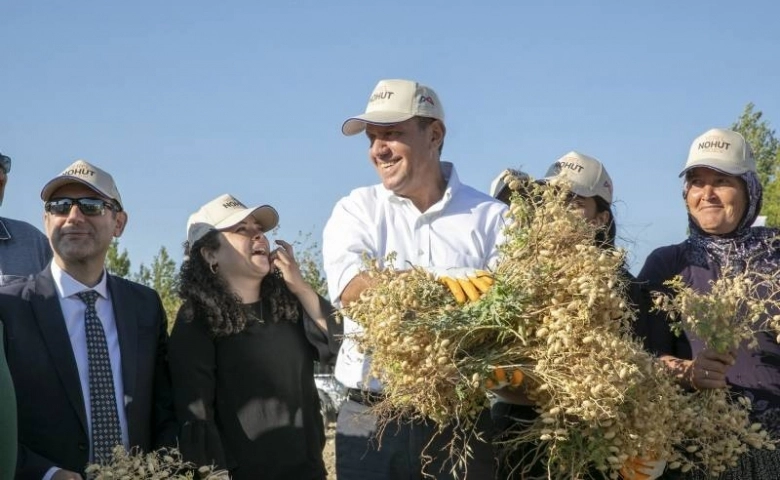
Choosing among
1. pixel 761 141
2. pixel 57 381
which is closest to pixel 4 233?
pixel 57 381

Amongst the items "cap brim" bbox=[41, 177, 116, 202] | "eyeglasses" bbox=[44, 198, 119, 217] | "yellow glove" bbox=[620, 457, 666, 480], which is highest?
"cap brim" bbox=[41, 177, 116, 202]

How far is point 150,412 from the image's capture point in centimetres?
514

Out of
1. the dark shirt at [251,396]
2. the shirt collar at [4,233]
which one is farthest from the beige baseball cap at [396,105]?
the shirt collar at [4,233]

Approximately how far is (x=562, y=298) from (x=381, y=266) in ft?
3.41

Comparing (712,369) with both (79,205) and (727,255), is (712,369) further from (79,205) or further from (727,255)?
(79,205)

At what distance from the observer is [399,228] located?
4.98 m

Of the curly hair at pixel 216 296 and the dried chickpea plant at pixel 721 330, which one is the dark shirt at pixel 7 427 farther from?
the dried chickpea plant at pixel 721 330

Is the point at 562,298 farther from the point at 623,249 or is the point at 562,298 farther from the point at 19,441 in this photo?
the point at 19,441

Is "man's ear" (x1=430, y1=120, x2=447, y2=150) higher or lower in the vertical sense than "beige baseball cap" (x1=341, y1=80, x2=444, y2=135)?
lower

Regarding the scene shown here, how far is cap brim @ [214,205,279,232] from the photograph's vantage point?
579 centimetres

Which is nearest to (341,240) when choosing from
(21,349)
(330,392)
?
(21,349)

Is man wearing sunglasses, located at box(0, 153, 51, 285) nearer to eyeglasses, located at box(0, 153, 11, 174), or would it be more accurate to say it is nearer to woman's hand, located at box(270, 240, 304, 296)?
eyeglasses, located at box(0, 153, 11, 174)

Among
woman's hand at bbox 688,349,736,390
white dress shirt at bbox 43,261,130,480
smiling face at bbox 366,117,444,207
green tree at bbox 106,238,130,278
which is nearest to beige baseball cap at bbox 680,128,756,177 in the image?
woman's hand at bbox 688,349,736,390

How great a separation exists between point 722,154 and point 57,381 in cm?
343
